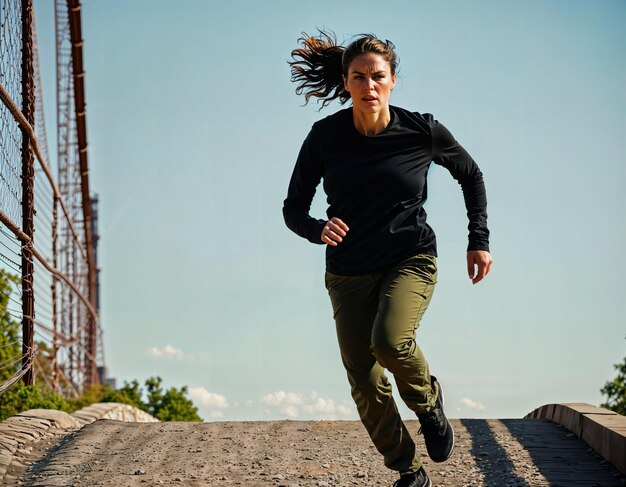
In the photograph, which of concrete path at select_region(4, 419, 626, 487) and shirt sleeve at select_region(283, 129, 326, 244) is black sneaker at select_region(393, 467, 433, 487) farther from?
shirt sleeve at select_region(283, 129, 326, 244)

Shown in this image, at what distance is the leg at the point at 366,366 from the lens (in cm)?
412

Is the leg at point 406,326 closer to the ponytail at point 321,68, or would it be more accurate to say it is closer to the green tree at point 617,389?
the ponytail at point 321,68

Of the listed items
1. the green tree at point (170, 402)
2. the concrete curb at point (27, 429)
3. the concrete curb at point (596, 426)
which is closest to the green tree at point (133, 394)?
the green tree at point (170, 402)

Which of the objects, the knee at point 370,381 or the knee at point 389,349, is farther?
the knee at point 370,381

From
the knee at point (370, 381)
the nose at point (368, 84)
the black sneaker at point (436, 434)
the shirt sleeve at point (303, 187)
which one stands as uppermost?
the nose at point (368, 84)

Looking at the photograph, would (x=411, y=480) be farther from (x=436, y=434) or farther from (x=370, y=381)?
(x=370, y=381)

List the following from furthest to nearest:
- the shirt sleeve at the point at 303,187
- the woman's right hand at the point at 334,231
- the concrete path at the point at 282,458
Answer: the concrete path at the point at 282,458
the shirt sleeve at the point at 303,187
the woman's right hand at the point at 334,231

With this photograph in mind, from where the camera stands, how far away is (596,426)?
5945mm

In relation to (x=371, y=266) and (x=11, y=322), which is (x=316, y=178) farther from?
(x=11, y=322)

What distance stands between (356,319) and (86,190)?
13189 millimetres

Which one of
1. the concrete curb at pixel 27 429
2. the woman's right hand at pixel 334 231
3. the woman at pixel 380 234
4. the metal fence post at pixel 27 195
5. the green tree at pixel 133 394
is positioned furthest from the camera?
the green tree at pixel 133 394

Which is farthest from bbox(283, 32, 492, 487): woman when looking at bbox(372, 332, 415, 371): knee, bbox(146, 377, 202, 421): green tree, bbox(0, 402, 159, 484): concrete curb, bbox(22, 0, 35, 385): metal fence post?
bbox(146, 377, 202, 421): green tree

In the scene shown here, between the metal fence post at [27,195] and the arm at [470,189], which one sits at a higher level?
the metal fence post at [27,195]

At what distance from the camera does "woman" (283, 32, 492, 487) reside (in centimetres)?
403
